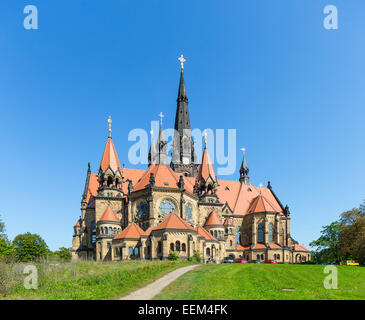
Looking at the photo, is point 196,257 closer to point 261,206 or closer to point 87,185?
point 261,206

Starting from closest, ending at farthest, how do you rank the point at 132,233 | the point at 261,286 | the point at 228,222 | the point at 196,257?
1. the point at 261,286
2. the point at 196,257
3. the point at 132,233
4. the point at 228,222

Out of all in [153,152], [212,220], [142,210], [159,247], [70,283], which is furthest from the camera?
[153,152]

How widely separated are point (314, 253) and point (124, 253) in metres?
49.6

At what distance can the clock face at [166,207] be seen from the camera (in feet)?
200

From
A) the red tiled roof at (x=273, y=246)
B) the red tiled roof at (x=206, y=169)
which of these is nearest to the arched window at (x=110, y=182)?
the red tiled roof at (x=206, y=169)

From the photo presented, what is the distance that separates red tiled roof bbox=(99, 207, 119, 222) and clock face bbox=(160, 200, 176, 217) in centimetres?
749

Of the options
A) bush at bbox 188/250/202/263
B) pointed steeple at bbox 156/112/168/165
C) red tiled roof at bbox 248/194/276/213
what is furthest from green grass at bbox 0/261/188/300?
pointed steeple at bbox 156/112/168/165

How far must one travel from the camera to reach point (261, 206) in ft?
253

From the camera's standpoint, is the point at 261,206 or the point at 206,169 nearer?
the point at 206,169

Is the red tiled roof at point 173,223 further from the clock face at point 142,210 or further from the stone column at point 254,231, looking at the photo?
the stone column at point 254,231

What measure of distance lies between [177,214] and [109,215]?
1039 centimetres

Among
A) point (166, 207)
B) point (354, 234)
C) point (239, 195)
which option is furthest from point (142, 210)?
point (354, 234)

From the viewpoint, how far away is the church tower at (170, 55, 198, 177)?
86.4m

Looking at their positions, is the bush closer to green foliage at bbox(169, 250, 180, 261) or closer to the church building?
the church building
